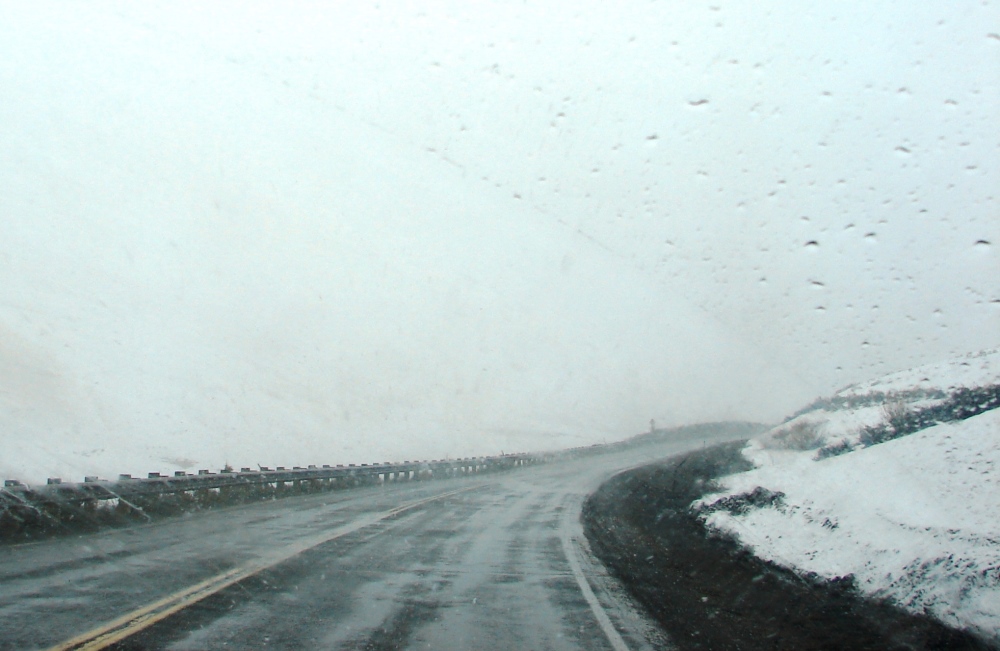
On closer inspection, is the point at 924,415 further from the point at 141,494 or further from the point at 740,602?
the point at 141,494

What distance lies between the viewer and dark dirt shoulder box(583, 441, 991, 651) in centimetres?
718

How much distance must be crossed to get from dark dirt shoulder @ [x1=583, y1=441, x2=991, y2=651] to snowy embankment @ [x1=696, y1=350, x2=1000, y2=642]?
0.77 ft

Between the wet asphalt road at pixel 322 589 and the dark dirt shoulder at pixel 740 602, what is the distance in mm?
416

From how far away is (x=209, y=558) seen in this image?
10.4 m

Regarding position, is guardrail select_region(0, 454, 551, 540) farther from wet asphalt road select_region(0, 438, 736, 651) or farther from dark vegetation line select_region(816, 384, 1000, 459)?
dark vegetation line select_region(816, 384, 1000, 459)

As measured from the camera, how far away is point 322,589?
8.52 metres

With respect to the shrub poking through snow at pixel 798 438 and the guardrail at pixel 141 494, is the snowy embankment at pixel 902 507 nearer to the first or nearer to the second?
the shrub poking through snow at pixel 798 438

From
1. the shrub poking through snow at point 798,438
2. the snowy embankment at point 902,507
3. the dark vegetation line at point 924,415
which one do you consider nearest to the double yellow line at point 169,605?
the snowy embankment at point 902,507

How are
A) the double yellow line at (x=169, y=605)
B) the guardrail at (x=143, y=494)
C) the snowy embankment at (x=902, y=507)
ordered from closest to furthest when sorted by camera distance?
1. the double yellow line at (x=169, y=605)
2. the snowy embankment at (x=902, y=507)
3. the guardrail at (x=143, y=494)

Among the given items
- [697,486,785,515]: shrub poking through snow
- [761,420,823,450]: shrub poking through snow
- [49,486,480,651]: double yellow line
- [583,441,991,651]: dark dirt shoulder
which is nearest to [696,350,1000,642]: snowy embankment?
[697,486,785,515]: shrub poking through snow

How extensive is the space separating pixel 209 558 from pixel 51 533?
4038 mm

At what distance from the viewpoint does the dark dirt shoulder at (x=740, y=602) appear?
7.18 m

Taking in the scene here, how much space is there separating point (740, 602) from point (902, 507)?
2.68m

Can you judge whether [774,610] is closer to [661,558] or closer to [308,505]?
[661,558]
